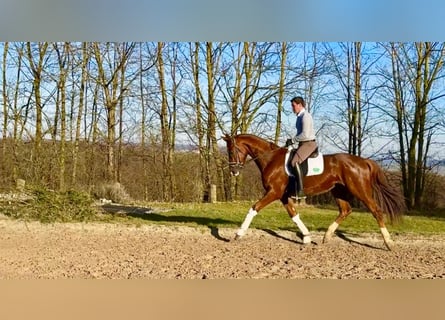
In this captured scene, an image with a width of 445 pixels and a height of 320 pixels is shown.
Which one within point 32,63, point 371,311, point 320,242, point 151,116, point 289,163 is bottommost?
point 371,311

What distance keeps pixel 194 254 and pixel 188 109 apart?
→ 5.04 ft

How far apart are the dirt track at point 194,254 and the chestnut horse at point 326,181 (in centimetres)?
23

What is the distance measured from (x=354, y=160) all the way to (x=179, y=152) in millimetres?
Answer: 1761

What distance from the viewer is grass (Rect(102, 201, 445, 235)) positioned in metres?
4.64

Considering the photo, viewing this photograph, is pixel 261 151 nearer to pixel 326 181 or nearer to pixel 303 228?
pixel 326 181

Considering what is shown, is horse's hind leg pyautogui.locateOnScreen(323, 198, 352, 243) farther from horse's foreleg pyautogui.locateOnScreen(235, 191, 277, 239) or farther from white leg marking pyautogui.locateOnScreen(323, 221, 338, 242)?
horse's foreleg pyautogui.locateOnScreen(235, 191, 277, 239)

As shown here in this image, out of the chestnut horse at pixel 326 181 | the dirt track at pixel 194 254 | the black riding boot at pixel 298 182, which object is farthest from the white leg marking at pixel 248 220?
the black riding boot at pixel 298 182

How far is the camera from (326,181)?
4.52 metres

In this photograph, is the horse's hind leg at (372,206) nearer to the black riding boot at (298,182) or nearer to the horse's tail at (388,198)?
the horse's tail at (388,198)

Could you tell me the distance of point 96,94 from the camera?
198 inches

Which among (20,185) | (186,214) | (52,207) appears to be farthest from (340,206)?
(20,185)

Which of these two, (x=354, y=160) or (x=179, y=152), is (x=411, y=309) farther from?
(x=179, y=152)

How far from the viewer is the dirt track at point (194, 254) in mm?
3881
